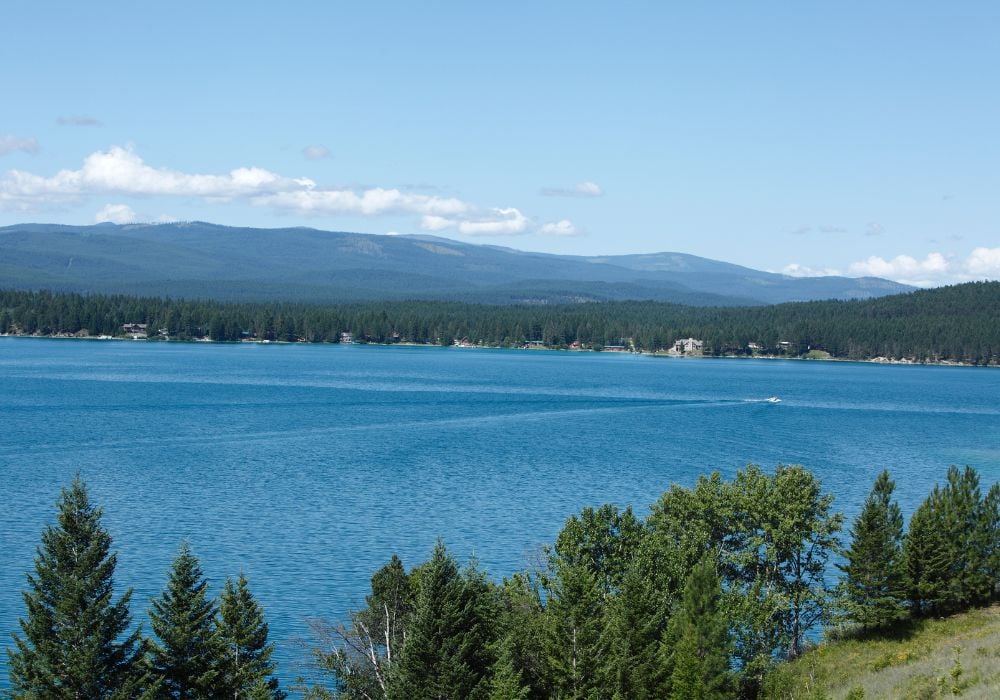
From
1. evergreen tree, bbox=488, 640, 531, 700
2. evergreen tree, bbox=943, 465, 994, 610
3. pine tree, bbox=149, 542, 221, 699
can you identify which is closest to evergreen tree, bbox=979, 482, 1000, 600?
evergreen tree, bbox=943, 465, 994, 610

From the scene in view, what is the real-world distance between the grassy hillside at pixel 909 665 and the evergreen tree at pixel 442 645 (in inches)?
342

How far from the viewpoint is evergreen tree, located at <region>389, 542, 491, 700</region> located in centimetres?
2608

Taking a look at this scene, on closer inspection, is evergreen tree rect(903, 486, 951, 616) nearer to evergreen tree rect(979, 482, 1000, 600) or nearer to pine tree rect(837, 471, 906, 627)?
pine tree rect(837, 471, 906, 627)

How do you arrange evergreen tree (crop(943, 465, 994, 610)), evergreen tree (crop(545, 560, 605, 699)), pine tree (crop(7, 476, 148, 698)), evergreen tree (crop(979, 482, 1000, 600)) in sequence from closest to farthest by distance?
pine tree (crop(7, 476, 148, 698))
evergreen tree (crop(545, 560, 605, 699))
evergreen tree (crop(943, 465, 994, 610))
evergreen tree (crop(979, 482, 1000, 600))

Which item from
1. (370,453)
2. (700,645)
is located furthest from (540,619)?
(370,453)

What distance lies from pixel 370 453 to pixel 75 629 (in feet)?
170

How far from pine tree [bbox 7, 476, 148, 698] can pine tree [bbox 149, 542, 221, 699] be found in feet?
2.18

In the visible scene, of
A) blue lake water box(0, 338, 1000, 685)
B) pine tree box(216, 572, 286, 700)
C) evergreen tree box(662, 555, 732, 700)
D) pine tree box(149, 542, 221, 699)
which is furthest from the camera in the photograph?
blue lake water box(0, 338, 1000, 685)

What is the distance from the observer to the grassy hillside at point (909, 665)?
97.2ft

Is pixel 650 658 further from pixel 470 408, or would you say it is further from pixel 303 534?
pixel 470 408

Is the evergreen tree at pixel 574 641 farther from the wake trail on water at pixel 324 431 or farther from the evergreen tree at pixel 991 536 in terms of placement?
the wake trail on water at pixel 324 431

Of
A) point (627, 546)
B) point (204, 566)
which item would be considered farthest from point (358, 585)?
point (627, 546)

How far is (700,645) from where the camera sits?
27.6 m

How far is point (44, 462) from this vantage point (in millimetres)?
66125
